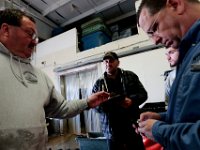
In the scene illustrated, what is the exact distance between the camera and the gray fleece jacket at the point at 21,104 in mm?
1034

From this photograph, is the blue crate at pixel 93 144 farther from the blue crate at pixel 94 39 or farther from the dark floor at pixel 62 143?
the blue crate at pixel 94 39

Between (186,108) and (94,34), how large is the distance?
12.4ft

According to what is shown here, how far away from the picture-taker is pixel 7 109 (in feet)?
3.43

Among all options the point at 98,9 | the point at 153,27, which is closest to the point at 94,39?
the point at 98,9

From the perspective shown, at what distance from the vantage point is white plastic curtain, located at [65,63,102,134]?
436 cm

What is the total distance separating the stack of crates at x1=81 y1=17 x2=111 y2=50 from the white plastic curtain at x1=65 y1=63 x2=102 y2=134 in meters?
0.56

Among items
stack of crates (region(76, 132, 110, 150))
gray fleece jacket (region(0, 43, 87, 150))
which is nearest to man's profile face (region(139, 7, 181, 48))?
gray fleece jacket (region(0, 43, 87, 150))

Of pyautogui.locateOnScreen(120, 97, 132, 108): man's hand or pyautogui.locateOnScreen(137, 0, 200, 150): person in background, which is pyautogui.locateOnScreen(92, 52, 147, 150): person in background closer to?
pyautogui.locateOnScreen(120, 97, 132, 108): man's hand

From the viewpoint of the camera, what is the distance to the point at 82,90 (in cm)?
456

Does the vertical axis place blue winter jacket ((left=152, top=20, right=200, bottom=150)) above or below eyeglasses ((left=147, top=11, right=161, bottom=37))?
below

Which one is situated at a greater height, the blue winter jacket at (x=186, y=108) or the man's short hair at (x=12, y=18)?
the man's short hair at (x=12, y=18)

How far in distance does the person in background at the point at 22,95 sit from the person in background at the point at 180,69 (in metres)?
0.67

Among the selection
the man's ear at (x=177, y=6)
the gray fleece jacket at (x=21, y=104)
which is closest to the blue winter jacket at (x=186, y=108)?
the man's ear at (x=177, y=6)

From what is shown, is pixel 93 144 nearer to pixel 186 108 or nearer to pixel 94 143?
pixel 94 143
